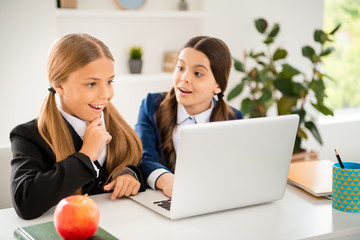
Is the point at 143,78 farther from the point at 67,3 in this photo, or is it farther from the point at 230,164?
the point at 230,164

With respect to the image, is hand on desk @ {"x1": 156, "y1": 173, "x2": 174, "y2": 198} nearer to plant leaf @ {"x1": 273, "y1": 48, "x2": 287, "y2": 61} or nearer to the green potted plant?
plant leaf @ {"x1": 273, "y1": 48, "x2": 287, "y2": 61}

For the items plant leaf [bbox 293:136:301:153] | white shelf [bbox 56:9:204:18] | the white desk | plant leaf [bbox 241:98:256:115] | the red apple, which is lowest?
plant leaf [bbox 293:136:301:153]

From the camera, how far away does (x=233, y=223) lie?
143 cm

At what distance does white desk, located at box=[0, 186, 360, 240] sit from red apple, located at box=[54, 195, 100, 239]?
11 cm

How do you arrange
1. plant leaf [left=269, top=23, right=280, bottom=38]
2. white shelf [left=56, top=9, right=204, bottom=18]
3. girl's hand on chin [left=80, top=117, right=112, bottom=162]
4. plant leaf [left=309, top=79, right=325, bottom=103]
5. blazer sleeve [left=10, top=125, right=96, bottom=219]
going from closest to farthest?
1. blazer sleeve [left=10, top=125, right=96, bottom=219]
2. girl's hand on chin [left=80, top=117, right=112, bottom=162]
3. white shelf [left=56, top=9, right=204, bottom=18]
4. plant leaf [left=309, top=79, right=325, bottom=103]
5. plant leaf [left=269, top=23, right=280, bottom=38]

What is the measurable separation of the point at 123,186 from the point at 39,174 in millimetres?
283

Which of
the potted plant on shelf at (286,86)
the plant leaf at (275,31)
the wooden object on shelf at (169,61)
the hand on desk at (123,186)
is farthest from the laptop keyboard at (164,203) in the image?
the plant leaf at (275,31)

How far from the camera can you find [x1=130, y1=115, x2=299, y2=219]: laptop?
4.50ft

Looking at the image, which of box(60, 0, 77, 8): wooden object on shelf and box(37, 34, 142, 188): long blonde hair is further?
box(60, 0, 77, 8): wooden object on shelf

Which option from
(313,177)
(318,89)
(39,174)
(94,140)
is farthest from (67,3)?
(313,177)

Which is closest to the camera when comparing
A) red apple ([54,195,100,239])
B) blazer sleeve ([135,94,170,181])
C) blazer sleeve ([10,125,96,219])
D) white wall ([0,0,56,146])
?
red apple ([54,195,100,239])

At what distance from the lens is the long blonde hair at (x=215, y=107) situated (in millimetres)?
2016

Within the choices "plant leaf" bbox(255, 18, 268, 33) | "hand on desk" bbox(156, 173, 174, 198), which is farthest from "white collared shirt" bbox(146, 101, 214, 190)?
"plant leaf" bbox(255, 18, 268, 33)

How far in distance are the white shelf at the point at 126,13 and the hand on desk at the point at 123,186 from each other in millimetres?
1943
